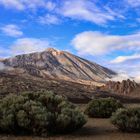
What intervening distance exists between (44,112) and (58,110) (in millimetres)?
1275

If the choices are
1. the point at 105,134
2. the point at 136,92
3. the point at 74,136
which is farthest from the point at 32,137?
the point at 136,92

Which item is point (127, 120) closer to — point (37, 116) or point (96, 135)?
point (96, 135)

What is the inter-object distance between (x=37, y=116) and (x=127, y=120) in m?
3.98

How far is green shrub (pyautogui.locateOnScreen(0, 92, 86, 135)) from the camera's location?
15.5 m

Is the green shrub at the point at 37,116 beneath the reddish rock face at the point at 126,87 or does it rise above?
beneath

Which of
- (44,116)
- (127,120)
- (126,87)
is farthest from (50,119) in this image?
(126,87)

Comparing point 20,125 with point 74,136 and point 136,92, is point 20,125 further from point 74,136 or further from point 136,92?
point 136,92

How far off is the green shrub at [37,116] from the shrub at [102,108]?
6870 millimetres

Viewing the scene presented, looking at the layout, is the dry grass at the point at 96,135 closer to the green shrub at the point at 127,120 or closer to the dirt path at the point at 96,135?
the dirt path at the point at 96,135

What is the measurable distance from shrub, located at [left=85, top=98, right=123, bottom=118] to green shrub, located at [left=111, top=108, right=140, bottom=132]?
6369 millimetres

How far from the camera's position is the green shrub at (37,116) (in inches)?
611

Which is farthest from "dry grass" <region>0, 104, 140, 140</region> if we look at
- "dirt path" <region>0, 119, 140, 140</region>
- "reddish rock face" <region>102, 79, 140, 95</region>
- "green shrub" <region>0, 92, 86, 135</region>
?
"reddish rock face" <region>102, 79, 140, 95</region>

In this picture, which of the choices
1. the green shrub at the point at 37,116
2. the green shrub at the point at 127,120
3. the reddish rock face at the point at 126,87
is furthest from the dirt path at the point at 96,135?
the reddish rock face at the point at 126,87

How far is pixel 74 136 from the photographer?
1583 cm
